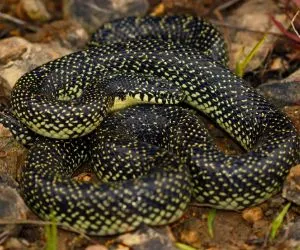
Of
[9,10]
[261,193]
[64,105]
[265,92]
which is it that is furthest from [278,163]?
[9,10]

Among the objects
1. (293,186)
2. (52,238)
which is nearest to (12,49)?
(52,238)

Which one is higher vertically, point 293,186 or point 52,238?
point 293,186

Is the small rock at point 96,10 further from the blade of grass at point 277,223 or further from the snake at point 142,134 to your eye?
the blade of grass at point 277,223

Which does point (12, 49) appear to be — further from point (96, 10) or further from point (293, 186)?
point (293, 186)

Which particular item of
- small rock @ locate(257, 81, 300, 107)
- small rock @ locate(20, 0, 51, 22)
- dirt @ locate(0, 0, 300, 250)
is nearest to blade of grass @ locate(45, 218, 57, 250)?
dirt @ locate(0, 0, 300, 250)

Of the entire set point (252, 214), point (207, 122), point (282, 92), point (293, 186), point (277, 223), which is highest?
point (282, 92)
